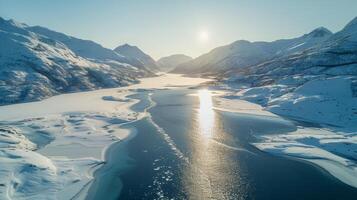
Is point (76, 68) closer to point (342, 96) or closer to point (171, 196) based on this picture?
point (342, 96)

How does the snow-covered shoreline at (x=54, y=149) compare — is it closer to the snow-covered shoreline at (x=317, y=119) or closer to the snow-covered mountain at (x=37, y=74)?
the snow-covered shoreline at (x=317, y=119)

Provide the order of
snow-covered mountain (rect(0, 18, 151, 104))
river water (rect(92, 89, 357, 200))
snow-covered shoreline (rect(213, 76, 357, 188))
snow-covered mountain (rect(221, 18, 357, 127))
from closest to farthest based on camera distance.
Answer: river water (rect(92, 89, 357, 200))
snow-covered shoreline (rect(213, 76, 357, 188))
snow-covered mountain (rect(221, 18, 357, 127))
snow-covered mountain (rect(0, 18, 151, 104))

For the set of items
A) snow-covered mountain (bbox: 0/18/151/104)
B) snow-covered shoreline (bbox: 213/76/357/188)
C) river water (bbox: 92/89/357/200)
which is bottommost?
river water (bbox: 92/89/357/200)

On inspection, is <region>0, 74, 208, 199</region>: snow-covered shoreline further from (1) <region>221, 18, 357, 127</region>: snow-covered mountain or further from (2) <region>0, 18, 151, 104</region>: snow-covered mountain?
(1) <region>221, 18, 357, 127</region>: snow-covered mountain

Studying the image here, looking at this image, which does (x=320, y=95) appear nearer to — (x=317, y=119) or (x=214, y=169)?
(x=317, y=119)

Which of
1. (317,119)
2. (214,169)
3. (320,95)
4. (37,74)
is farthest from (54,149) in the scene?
(37,74)

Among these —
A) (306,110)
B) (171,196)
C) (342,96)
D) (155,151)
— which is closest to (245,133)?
(155,151)

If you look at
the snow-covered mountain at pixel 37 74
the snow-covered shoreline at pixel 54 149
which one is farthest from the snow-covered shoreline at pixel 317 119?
the snow-covered mountain at pixel 37 74

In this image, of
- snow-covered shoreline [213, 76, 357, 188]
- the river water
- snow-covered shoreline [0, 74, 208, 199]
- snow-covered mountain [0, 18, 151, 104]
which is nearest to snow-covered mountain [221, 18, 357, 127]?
snow-covered shoreline [213, 76, 357, 188]

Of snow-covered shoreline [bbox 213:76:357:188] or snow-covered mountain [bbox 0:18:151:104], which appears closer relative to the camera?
snow-covered shoreline [bbox 213:76:357:188]

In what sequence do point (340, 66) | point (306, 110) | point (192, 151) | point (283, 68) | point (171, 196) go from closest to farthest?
point (171, 196), point (192, 151), point (306, 110), point (340, 66), point (283, 68)
